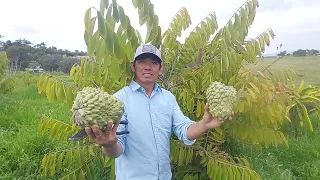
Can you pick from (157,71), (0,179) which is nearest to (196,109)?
(157,71)

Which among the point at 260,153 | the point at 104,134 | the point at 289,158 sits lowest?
the point at 289,158

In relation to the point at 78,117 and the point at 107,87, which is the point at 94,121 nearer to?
the point at 78,117

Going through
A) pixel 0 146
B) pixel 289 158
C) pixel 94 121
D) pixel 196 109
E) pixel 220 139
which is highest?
pixel 94 121

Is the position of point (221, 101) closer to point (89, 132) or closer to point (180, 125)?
point (180, 125)

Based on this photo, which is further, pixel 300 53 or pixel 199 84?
pixel 300 53

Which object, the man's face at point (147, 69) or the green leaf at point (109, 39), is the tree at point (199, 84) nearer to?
the man's face at point (147, 69)

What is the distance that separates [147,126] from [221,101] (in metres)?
0.44

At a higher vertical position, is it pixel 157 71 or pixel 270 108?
pixel 157 71

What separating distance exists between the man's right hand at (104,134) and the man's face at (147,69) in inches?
20.1

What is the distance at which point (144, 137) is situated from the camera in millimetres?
1966

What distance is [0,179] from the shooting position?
382cm

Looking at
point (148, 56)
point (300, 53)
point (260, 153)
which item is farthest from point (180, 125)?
point (260, 153)

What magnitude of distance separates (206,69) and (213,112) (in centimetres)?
99

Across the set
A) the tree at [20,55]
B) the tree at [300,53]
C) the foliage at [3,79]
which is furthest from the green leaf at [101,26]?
the tree at [20,55]
